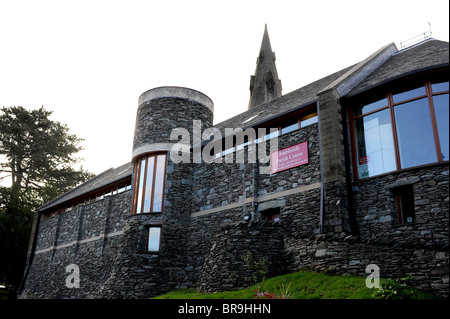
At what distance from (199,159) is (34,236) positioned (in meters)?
18.2

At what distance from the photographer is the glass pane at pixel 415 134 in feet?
39.3

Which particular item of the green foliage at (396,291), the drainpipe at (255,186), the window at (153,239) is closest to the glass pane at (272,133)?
the drainpipe at (255,186)

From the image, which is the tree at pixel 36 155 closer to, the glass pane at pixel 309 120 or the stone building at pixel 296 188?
the stone building at pixel 296 188

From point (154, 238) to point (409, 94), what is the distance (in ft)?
37.7

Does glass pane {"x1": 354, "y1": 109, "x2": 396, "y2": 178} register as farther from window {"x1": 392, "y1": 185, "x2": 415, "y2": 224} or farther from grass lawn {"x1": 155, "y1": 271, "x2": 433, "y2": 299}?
grass lawn {"x1": 155, "y1": 271, "x2": 433, "y2": 299}

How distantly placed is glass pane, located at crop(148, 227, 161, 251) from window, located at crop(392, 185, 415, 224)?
9875 mm

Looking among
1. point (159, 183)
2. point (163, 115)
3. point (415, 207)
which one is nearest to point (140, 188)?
point (159, 183)

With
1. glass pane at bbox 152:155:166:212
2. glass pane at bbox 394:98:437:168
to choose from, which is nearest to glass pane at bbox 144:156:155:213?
glass pane at bbox 152:155:166:212

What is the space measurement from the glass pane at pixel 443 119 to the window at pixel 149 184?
11.4 meters

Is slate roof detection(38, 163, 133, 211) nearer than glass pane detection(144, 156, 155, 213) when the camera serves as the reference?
No

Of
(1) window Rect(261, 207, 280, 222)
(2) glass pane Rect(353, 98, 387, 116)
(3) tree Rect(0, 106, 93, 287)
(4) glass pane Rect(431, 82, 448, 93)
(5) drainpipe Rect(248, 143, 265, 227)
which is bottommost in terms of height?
(1) window Rect(261, 207, 280, 222)

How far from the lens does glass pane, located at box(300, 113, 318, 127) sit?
14906mm

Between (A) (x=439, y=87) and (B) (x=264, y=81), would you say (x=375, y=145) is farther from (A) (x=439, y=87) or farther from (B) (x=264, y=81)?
(B) (x=264, y=81)
